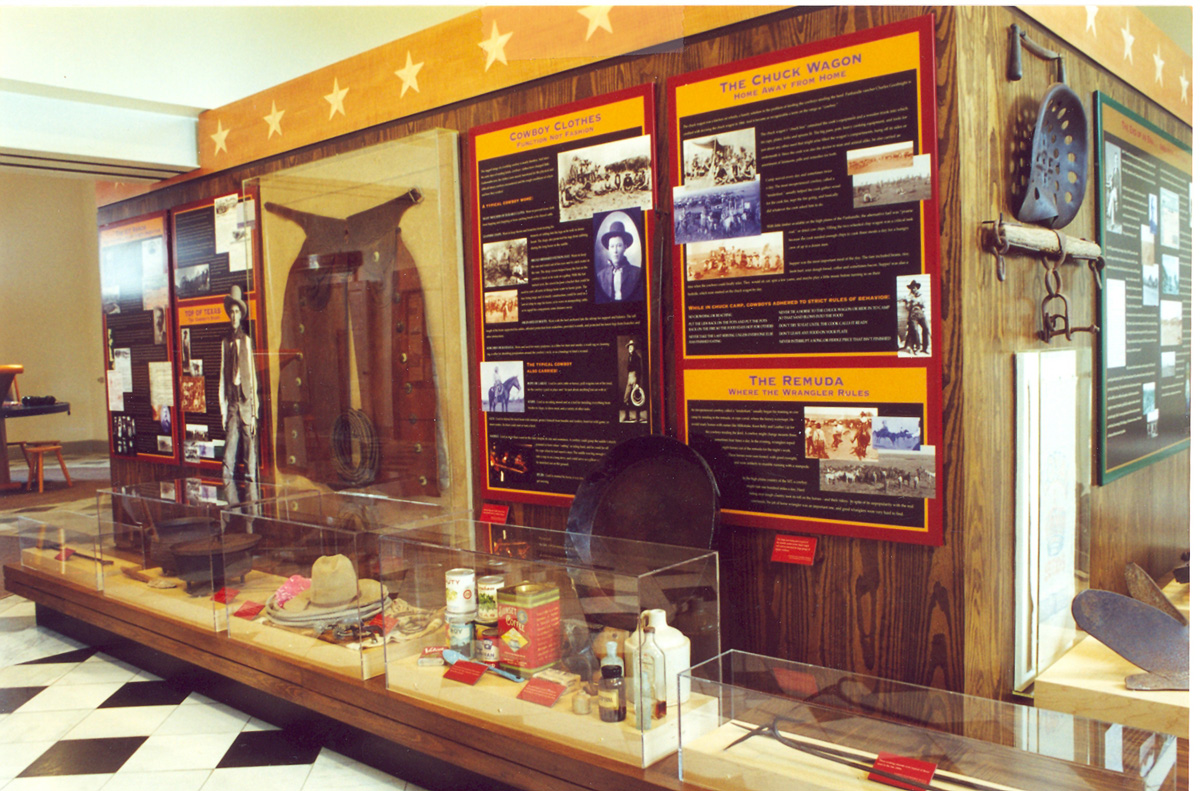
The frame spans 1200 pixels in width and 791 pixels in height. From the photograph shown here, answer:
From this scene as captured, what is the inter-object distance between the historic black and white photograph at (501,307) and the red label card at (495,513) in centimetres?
64

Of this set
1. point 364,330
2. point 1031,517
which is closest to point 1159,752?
point 1031,517

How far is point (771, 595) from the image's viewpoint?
7.72 ft

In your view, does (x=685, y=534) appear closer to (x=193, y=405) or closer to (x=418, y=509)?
(x=418, y=509)

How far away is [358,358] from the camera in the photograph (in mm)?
3533

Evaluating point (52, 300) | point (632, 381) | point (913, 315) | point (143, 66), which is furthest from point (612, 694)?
point (52, 300)

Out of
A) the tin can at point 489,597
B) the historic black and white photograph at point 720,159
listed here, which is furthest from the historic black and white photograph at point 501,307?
the tin can at point 489,597

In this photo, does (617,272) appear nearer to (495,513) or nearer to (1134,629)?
(495,513)

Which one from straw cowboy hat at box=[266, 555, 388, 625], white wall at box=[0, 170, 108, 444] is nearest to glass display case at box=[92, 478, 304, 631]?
straw cowboy hat at box=[266, 555, 388, 625]

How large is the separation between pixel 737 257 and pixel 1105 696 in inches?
55.4

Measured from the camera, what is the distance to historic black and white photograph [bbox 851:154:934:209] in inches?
79.7

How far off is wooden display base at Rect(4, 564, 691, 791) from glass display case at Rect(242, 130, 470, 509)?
32.0 inches

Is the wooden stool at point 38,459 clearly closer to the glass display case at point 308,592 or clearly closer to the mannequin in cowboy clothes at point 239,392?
the mannequin in cowboy clothes at point 239,392

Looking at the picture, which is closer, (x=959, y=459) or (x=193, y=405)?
(x=959, y=459)

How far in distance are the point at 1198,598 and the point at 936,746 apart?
1.79 ft
